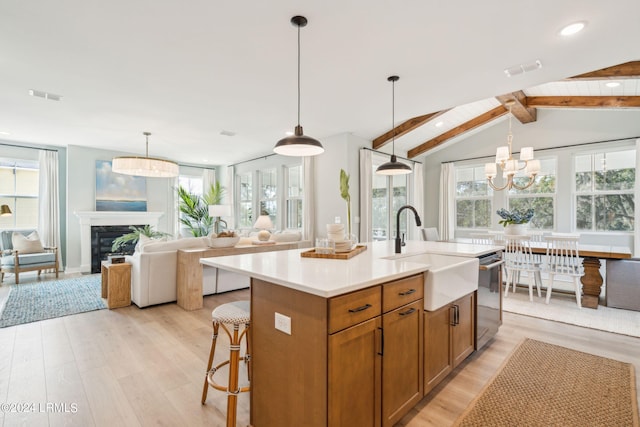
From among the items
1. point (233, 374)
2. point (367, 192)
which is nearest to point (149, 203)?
point (367, 192)

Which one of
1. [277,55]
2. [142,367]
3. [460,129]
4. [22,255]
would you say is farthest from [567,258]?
[22,255]

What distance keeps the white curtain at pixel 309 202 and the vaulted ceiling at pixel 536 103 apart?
1.35 metres

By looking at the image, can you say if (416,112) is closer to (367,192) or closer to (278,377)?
(367,192)

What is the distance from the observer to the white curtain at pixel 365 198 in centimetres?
558

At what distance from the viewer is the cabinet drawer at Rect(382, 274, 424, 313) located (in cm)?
160

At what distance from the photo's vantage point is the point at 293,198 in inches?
273

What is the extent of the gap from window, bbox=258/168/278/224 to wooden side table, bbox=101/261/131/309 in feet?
12.0

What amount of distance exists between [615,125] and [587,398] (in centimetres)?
550

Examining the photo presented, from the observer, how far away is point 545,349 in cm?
275

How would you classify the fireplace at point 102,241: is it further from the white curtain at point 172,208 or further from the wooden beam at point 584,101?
the wooden beam at point 584,101

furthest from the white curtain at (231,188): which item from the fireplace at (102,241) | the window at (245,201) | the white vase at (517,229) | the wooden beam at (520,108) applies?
the white vase at (517,229)

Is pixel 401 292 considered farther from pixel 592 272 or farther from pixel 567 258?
pixel 592 272

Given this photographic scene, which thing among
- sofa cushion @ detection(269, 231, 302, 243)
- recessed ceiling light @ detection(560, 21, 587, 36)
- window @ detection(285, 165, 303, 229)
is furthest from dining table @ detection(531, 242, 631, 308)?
window @ detection(285, 165, 303, 229)

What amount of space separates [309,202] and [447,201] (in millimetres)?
3577
